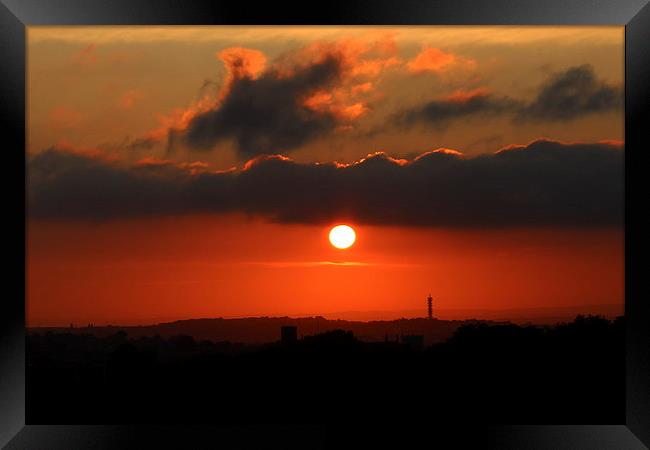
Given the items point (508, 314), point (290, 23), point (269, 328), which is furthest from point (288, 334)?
point (290, 23)

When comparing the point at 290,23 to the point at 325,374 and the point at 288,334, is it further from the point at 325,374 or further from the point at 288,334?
the point at 325,374

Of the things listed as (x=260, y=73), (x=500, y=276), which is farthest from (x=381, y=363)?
(x=260, y=73)

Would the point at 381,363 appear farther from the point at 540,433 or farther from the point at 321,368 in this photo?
the point at 540,433

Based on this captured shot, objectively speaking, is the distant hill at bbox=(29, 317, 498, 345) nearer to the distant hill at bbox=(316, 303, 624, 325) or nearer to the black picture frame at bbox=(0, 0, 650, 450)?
the distant hill at bbox=(316, 303, 624, 325)

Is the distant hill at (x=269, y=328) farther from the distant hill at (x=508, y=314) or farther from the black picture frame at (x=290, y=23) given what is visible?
the black picture frame at (x=290, y=23)

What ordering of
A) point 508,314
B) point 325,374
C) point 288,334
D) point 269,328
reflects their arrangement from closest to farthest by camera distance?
1. point 508,314
2. point 269,328
3. point 288,334
4. point 325,374
